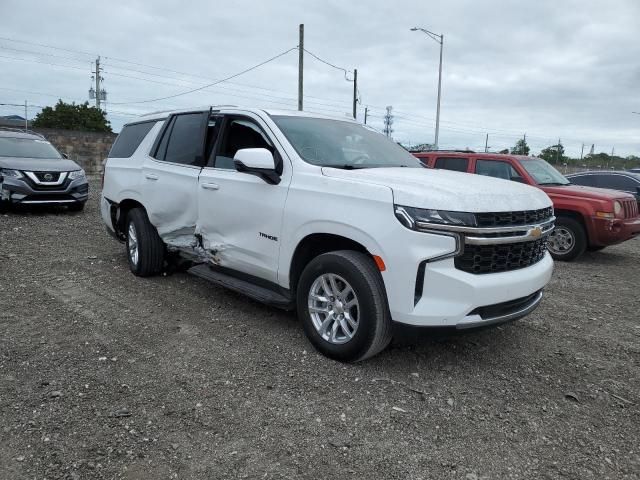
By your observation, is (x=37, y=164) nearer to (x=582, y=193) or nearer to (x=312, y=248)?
(x=312, y=248)

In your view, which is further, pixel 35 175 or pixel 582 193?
pixel 35 175

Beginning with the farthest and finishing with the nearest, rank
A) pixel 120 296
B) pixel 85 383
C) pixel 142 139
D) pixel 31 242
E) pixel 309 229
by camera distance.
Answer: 1. pixel 31 242
2. pixel 142 139
3. pixel 120 296
4. pixel 309 229
5. pixel 85 383

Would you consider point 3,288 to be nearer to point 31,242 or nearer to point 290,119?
point 31,242

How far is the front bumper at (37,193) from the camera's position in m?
9.76

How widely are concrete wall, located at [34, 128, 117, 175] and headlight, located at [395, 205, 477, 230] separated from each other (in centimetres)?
2209

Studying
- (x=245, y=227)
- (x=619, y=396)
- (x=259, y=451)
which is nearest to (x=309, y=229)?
(x=245, y=227)

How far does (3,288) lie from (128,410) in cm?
320

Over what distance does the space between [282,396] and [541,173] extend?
7281 mm

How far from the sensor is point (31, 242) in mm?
7656

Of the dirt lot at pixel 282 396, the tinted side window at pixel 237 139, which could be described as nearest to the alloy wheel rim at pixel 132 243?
the dirt lot at pixel 282 396

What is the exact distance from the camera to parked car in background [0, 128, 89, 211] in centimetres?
977

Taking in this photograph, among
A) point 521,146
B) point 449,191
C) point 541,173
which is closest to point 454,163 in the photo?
point 541,173

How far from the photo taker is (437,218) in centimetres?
307

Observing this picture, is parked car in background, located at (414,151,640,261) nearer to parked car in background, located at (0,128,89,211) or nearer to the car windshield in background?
the car windshield in background
